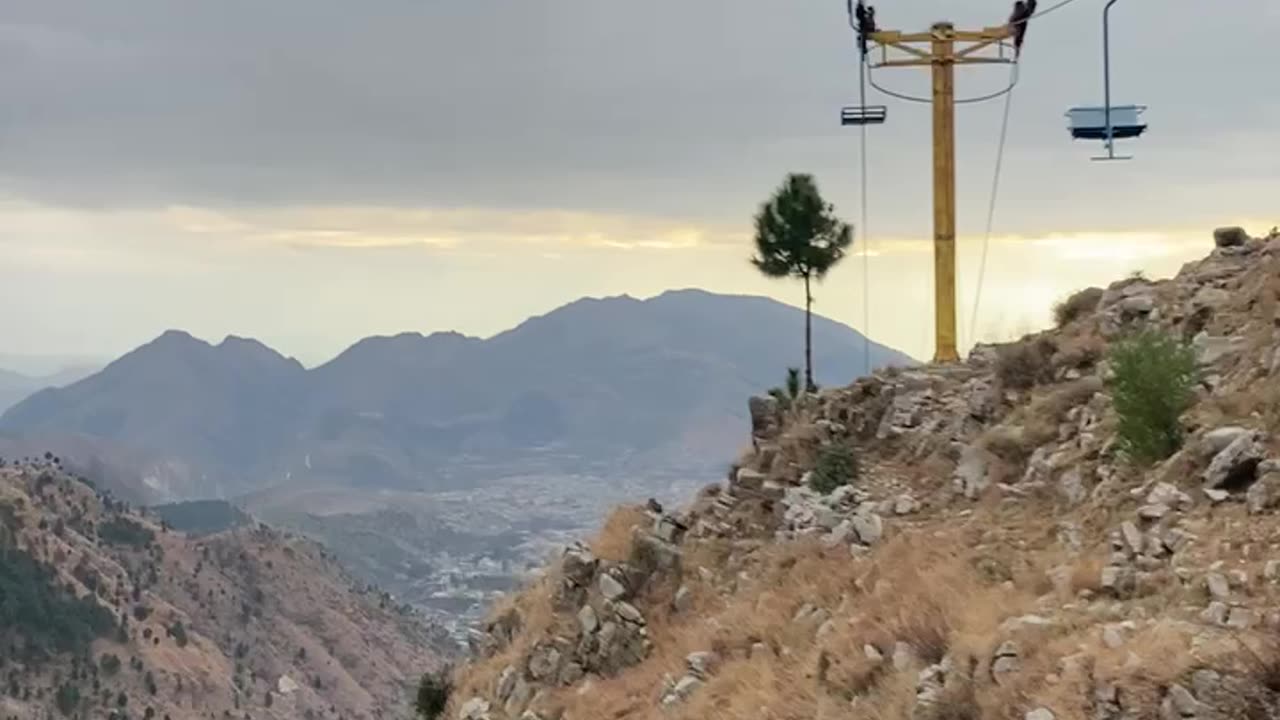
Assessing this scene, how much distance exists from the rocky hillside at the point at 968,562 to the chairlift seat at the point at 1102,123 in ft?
6.38

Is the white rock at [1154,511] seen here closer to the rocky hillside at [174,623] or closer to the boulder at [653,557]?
the boulder at [653,557]

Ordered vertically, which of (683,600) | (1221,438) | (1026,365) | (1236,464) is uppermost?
(1026,365)

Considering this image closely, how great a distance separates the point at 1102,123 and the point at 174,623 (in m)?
133

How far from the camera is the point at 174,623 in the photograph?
136875mm

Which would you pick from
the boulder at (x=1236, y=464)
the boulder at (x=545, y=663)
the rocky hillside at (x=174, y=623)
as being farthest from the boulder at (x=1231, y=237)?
the rocky hillside at (x=174, y=623)

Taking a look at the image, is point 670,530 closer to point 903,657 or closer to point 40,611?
point 903,657

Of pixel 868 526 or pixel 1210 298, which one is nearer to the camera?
pixel 868 526

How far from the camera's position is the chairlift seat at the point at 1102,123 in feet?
Result: 61.4

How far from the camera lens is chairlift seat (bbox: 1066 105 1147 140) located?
737 inches

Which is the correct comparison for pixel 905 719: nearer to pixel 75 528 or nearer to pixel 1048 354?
pixel 1048 354

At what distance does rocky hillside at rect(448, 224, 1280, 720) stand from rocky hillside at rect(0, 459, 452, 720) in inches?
3795

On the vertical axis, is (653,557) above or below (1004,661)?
below

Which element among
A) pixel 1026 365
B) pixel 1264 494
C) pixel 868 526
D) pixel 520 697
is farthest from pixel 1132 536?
pixel 520 697

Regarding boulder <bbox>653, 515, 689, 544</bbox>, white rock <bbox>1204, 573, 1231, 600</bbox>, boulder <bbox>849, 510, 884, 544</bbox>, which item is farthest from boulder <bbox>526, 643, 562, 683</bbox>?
white rock <bbox>1204, 573, 1231, 600</bbox>
